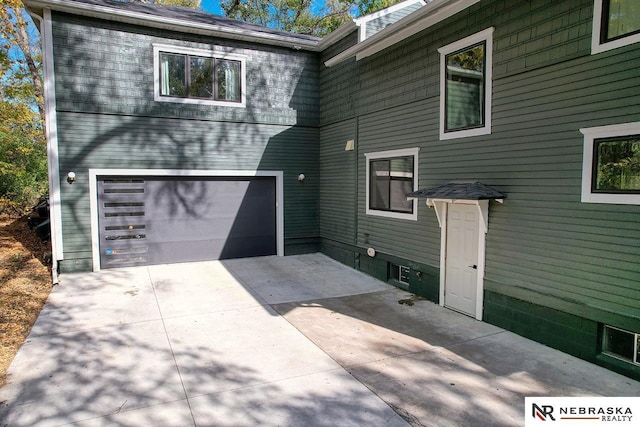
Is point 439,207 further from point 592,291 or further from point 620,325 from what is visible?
point 620,325

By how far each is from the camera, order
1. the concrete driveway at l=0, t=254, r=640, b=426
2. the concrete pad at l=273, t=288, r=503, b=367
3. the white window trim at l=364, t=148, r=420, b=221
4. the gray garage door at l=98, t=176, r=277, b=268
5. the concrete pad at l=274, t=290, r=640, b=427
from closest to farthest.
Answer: the concrete driveway at l=0, t=254, r=640, b=426
the concrete pad at l=274, t=290, r=640, b=427
the concrete pad at l=273, t=288, r=503, b=367
the white window trim at l=364, t=148, r=420, b=221
the gray garage door at l=98, t=176, r=277, b=268

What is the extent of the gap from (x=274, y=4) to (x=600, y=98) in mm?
19831

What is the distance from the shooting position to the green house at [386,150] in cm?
449

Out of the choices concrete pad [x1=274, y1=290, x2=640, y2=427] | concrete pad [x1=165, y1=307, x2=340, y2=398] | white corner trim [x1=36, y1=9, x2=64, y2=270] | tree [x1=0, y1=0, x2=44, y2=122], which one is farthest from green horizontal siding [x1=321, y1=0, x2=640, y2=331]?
tree [x1=0, y1=0, x2=44, y2=122]

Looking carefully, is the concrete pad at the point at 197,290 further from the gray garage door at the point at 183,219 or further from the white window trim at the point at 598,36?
the white window trim at the point at 598,36

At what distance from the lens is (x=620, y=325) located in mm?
4246

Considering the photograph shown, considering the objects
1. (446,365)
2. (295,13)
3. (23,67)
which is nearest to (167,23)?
(446,365)

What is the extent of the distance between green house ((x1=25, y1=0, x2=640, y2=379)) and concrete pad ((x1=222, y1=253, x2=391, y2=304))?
0.49 metres

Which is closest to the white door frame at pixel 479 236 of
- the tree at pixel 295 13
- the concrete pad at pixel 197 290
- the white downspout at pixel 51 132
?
the concrete pad at pixel 197 290

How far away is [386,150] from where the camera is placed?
8.02m

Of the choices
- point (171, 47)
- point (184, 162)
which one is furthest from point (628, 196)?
point (171, 47)

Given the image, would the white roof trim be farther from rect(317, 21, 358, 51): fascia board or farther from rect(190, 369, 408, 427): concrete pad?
rect(190, 369, 408, 427): concrete pad

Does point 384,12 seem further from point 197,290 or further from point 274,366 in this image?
point 274,366

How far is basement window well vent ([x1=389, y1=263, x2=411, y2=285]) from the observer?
7.73m
